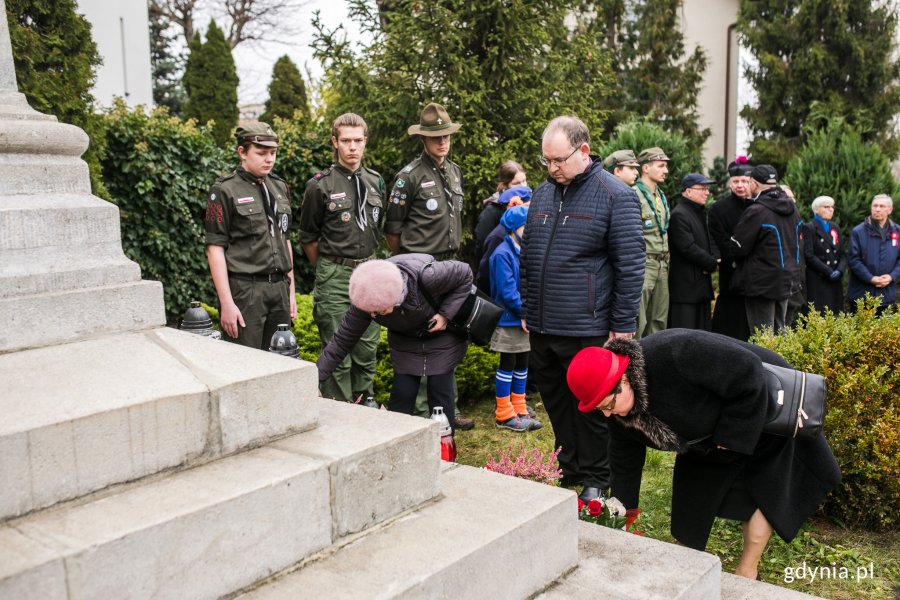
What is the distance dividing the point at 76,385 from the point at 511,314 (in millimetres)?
3927

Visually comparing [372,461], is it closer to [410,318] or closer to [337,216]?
[410,318]

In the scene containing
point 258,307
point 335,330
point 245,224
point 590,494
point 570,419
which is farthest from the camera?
point 335,330

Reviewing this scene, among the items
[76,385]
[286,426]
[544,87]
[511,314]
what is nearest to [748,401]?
[286,426]

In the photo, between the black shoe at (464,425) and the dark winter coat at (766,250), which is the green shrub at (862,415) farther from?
the dark winter coat at (766,250)

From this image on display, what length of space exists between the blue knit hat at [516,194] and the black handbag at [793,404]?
10.4ft

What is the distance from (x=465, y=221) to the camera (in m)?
8.41

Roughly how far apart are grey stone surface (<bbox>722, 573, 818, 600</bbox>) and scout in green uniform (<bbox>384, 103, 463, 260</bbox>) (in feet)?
10.6

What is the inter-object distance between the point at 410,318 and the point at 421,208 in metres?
1.77

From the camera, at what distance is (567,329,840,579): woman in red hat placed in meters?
2.95

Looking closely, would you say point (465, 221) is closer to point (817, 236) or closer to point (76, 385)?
point (817, 236)

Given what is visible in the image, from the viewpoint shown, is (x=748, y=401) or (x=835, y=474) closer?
(x=748, y=401)

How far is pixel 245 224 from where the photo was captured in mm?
4820

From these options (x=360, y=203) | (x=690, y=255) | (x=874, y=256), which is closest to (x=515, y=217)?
(x=360, y=203)

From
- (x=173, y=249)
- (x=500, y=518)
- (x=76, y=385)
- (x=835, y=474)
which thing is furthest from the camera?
(x=173, y=249)
